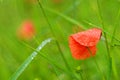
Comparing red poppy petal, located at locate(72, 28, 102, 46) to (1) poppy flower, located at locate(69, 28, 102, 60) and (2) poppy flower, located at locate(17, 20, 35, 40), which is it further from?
(2) poppy flower, located at locate(17, 20, 35, 40)

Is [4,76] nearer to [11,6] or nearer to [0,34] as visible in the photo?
[0,34]

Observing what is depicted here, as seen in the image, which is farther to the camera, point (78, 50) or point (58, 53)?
point (58, 53)

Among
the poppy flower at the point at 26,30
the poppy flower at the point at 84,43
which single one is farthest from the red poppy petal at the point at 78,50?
the poppy flower at the point at 26,30

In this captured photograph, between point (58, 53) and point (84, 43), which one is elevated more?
point (84, 43)

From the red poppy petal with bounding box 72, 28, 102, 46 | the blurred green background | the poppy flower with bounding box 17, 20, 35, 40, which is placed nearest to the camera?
the red poppy petal with bounding box 72, 28, 102, 46

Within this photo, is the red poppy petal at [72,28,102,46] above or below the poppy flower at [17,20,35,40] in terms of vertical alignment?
above

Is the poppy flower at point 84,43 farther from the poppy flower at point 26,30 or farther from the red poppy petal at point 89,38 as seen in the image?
the poppy flower at point 26,30

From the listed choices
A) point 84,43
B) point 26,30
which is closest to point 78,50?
point 84,43

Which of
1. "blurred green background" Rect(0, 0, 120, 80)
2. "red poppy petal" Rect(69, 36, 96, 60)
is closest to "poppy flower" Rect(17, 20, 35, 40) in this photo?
"blurred green background" Rect(0, 0, 120, 80)

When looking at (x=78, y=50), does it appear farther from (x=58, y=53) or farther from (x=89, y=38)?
(x=58, y=53)

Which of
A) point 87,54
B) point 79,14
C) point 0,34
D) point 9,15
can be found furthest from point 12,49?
point 9,15
